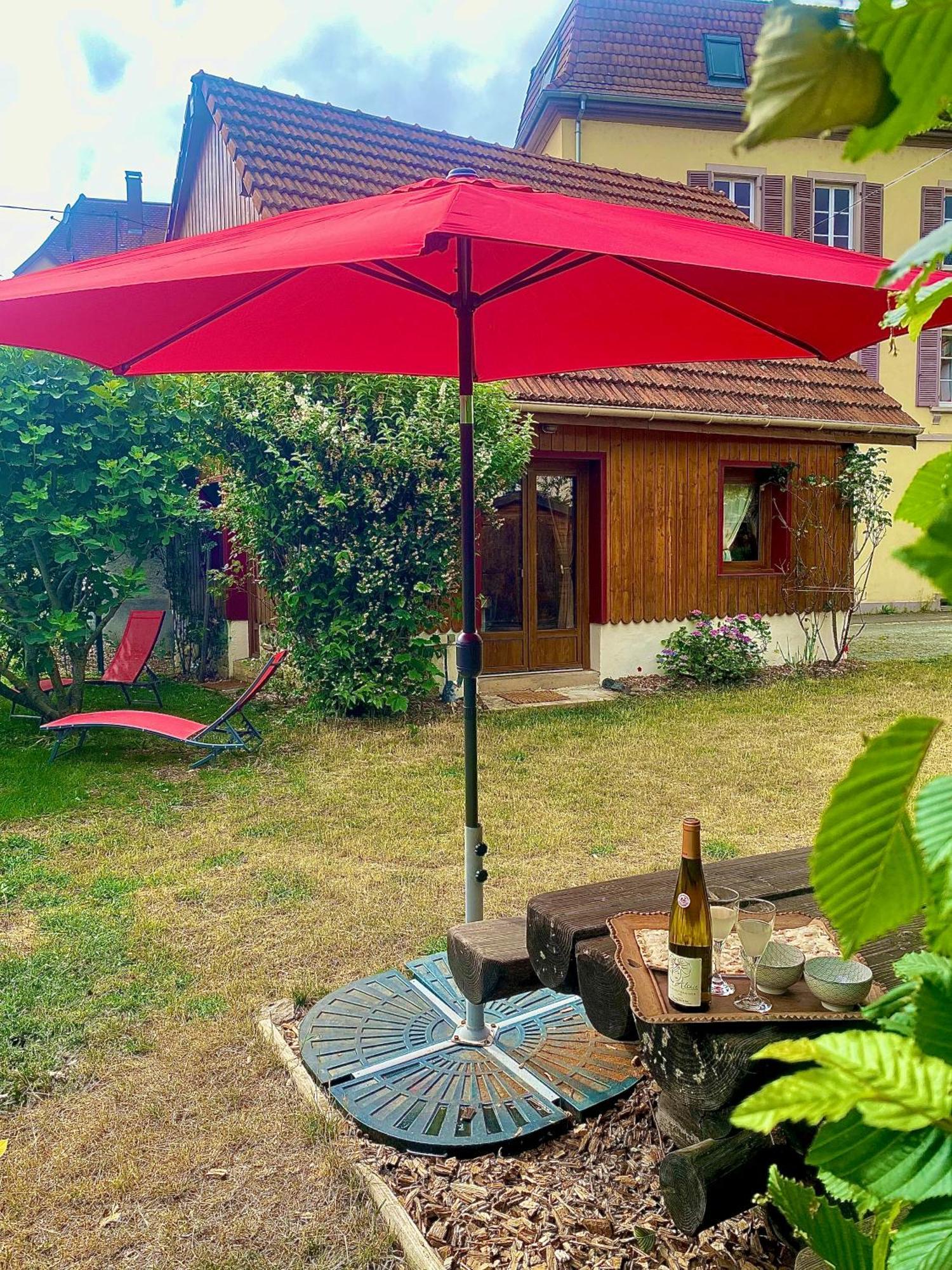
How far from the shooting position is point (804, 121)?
417 millimetres

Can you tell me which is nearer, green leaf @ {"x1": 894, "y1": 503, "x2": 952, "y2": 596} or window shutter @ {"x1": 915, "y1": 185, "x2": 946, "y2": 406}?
green leaf @ {"x1": 894, "y1": 503, "x2": 952, "y2": 596}

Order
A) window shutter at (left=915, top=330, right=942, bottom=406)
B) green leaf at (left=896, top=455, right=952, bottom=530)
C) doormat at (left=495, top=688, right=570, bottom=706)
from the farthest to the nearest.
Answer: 1. window shutter at (left=915, top=330, right=942, bottom=406)
2. doormat at (left=495, top=688, right=570, bottom=706)
3. green leaf at (left=896, top=455, right=952, bottom=530)

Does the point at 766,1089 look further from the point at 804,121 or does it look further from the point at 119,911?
the point at 119,911

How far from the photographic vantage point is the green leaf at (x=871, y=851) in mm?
484

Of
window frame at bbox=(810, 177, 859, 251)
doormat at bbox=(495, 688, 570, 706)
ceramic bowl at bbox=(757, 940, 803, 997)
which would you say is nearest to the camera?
ceramic bowl at bbox=(757, 940, 803, 997)

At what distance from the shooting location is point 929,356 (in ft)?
60.8

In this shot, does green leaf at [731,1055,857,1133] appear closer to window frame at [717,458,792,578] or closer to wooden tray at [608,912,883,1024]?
wooden tray at [608,912,883,1024]

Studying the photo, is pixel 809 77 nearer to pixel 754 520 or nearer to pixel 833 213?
pixel 754 520

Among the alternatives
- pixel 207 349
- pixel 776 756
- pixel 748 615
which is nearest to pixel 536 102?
pixel 748 615

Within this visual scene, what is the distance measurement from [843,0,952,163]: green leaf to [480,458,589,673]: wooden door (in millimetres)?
9538

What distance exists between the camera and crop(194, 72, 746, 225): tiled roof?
1055cm

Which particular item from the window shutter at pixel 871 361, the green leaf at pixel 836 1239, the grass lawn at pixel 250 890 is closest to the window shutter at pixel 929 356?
the window shutter at pixel 871 361

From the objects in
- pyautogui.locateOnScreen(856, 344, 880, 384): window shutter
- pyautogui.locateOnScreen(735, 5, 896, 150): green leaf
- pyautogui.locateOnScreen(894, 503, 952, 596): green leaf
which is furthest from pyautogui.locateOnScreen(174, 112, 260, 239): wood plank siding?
pyautogui.locateOnScreen(856, 344, 880, 384): window shutter

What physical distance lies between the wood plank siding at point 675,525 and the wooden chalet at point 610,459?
20mm
